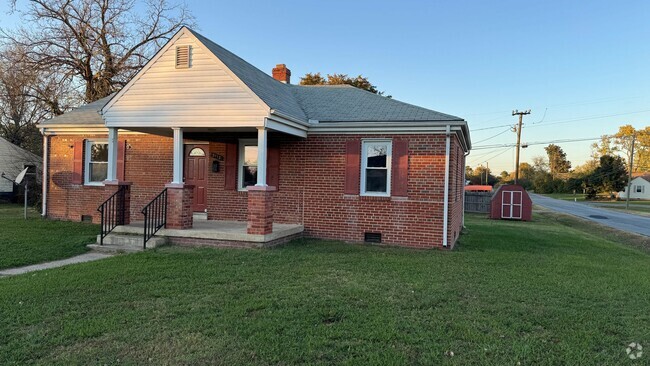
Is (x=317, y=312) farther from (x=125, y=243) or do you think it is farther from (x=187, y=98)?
(x=187, y=98)

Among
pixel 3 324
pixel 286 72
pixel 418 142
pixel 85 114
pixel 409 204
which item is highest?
pixel 286 72

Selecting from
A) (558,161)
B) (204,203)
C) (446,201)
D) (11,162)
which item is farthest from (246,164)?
(558,161)

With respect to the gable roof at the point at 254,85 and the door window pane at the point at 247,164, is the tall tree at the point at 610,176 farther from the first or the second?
the door window pane at the point at 247,164

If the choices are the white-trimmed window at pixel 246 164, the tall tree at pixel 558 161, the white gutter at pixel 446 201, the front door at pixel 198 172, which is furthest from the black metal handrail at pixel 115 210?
the tall tree at pixel 558 161

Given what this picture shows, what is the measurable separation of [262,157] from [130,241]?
339 centimetres

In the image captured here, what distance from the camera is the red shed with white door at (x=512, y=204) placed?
21.1 m

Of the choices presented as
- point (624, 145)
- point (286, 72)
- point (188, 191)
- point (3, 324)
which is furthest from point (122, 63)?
point (624, 145)

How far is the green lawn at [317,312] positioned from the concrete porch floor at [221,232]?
0.68 m

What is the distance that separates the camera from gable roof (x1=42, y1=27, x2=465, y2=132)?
30.4 ft

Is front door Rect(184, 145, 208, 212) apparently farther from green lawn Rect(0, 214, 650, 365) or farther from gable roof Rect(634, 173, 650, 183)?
gable roof Rect(634, 173, 650, 183)

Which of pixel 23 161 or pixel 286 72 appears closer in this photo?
pixel 286 72

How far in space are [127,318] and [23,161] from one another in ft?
77.1

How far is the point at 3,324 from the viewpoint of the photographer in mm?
4152

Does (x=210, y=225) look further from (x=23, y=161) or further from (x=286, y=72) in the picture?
(x=23, y=161)
